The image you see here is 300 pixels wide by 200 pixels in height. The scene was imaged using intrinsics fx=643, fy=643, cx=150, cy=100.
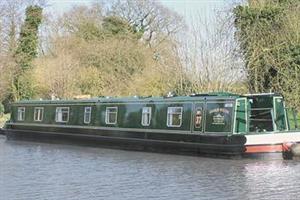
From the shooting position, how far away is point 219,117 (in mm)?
20172

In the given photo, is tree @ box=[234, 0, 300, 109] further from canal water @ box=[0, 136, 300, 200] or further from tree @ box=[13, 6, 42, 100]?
tree @ box=[13, 6, 42, 100]

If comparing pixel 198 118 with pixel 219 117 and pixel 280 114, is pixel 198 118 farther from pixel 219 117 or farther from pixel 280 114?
pixel 280 114

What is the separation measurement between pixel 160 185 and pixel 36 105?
1669 centimetres

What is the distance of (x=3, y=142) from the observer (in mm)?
28234

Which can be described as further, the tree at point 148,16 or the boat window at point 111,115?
the tree at point 148,16

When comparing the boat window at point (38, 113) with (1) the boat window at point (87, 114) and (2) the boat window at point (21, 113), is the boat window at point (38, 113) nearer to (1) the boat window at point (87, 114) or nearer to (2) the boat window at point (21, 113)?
(2) the boat window at point (21, 113)

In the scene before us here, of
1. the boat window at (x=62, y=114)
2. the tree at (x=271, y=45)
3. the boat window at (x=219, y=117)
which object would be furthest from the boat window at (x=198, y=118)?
the tree at (x=271, y=45)

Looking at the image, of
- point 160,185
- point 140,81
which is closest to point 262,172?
point 160,185

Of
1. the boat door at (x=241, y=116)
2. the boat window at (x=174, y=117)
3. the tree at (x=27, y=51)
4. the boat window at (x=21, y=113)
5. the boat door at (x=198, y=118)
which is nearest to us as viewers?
the boat door at (x=241, y=116)

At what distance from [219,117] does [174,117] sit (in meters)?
2.11

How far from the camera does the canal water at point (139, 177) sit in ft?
39.7

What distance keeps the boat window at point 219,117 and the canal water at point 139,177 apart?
4.33ft

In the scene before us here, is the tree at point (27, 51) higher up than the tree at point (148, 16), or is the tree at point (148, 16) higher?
the tree at point (148, 16)

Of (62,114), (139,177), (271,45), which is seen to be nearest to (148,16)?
(271,45)
